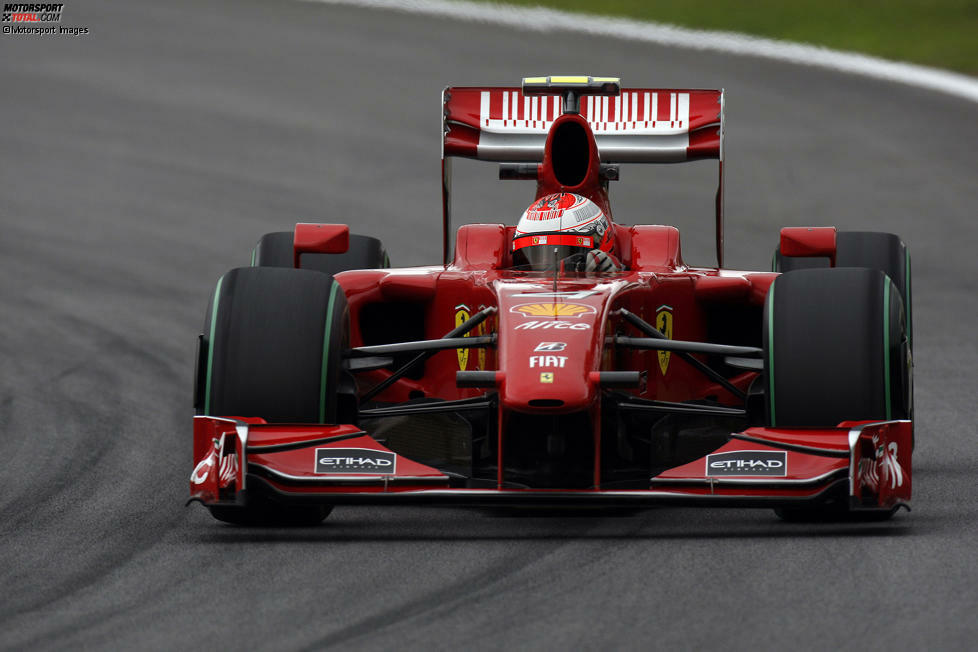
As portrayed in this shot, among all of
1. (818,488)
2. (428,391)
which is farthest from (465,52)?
(818,488)

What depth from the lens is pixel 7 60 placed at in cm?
2828

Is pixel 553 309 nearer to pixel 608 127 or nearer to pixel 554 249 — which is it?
pixel 554 249

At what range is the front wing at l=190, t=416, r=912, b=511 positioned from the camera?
7.97 m

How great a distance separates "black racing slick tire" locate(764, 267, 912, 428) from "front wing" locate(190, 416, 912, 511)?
0.21 metres

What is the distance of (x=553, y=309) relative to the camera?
8.62 metres

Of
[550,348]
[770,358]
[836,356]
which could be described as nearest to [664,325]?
[770,358]

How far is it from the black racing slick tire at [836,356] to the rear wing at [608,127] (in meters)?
3.06

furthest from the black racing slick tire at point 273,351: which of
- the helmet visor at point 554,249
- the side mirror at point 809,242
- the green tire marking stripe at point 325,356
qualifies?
the side mirror at point 809,242

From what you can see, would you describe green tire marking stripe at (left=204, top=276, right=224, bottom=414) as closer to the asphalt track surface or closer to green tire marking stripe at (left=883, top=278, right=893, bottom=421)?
the asphalt track surface

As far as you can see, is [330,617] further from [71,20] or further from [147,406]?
[71,20]

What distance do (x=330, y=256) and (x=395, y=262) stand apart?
6.17 m

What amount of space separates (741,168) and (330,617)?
16.4 meters

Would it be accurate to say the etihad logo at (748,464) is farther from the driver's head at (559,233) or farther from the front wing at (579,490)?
the driver's head at (559,233)

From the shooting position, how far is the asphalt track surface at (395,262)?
6680mm
